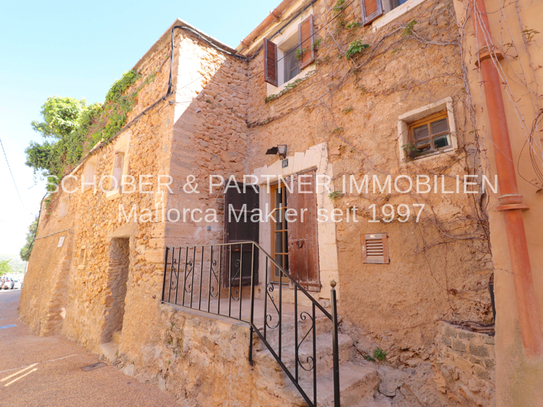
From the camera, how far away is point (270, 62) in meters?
5.17

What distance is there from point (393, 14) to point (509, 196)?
2910 mm

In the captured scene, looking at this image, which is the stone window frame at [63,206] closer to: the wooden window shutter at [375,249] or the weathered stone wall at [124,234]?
the weathered stone wall at [124,234]

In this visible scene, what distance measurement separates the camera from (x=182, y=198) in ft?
14.6

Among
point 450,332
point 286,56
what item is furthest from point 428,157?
point 286,56

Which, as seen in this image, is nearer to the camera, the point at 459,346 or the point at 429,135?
the point at 459,346

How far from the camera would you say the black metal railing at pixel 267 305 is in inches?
87.2

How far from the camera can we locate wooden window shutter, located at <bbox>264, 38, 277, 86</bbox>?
507 cm

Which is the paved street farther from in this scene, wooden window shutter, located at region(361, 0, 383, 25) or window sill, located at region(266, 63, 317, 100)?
wooden window shutter, located at region(361, 0, 383, 25)

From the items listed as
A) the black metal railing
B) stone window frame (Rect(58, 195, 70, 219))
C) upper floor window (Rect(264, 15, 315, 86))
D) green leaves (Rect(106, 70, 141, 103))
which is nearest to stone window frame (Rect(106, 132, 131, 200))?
green leaves (Rect(106, 70, 141, 103))

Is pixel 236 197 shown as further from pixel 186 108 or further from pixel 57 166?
pixel 57 166

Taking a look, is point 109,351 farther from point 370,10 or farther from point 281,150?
point 370,10

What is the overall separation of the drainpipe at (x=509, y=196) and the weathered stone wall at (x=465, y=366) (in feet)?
1.49

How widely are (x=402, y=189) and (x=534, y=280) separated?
1.49 metres

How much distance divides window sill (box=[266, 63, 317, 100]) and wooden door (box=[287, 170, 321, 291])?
1.61m
